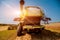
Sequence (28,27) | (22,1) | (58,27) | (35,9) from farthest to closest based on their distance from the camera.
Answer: (58,27) < (35,9) < (22,1) < (28,27)

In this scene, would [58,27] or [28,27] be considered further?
[58,27]

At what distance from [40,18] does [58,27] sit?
5.73 ft

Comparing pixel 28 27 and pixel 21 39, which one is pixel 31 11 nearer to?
pixel 28 27

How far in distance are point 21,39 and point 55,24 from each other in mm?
3524

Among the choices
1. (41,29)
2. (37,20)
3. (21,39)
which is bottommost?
(21,39)

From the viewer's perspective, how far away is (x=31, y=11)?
7.27 m

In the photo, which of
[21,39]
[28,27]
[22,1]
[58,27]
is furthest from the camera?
[58,27]

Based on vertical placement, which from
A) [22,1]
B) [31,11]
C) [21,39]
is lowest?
[21,39]

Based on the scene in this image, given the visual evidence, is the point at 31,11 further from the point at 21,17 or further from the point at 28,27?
the point at 28,27

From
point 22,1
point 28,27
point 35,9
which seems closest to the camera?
point 28,27

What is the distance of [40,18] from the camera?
723 cm

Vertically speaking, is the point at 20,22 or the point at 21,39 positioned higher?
the point at 20,22

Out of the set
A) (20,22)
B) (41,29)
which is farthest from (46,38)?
(20,22)

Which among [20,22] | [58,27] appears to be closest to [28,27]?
[20,22]
